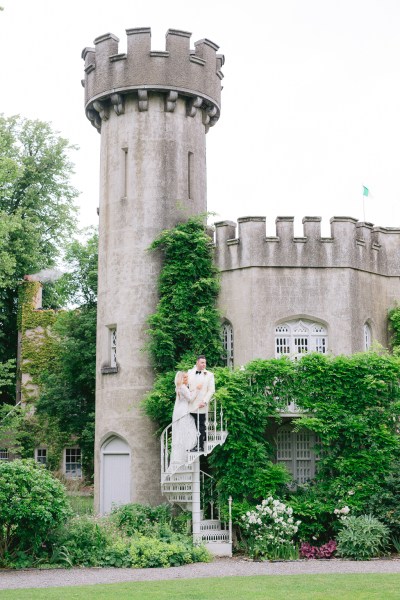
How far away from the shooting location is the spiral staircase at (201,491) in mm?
19766

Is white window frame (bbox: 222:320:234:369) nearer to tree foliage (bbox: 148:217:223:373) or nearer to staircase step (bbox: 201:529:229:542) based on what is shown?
tree foliage (bbox: 148:217:223:373)

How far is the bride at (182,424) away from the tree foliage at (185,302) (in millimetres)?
2832

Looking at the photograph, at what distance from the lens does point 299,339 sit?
23172mm

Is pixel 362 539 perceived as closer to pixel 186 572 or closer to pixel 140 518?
pixel 186 572

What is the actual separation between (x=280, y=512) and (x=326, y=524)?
5.27 ft

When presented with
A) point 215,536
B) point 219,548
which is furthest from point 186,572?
point 215,536

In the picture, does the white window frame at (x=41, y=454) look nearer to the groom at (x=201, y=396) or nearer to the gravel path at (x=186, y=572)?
the groom at (x=201, y=396)

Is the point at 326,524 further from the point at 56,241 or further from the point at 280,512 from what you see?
the point at 56,241

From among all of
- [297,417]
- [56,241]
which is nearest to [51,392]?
[56,241]

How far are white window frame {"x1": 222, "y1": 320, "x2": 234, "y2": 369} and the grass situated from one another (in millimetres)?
8560

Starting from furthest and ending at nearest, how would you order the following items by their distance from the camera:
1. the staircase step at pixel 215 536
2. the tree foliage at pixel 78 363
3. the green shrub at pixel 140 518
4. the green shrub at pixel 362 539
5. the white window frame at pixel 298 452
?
the tree foliage at pixel 78 363, the white window frame at pixel 298 452, the staircase step at pixel 215 536, the green shrub at pixel 140 518, the green shrub at pixel 362 539

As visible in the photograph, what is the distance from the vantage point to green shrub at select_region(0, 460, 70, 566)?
16.7m

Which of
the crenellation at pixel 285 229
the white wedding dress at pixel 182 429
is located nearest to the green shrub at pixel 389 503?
the white wedding dress at pixel 182 429

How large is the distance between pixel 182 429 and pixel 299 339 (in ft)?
15.9
